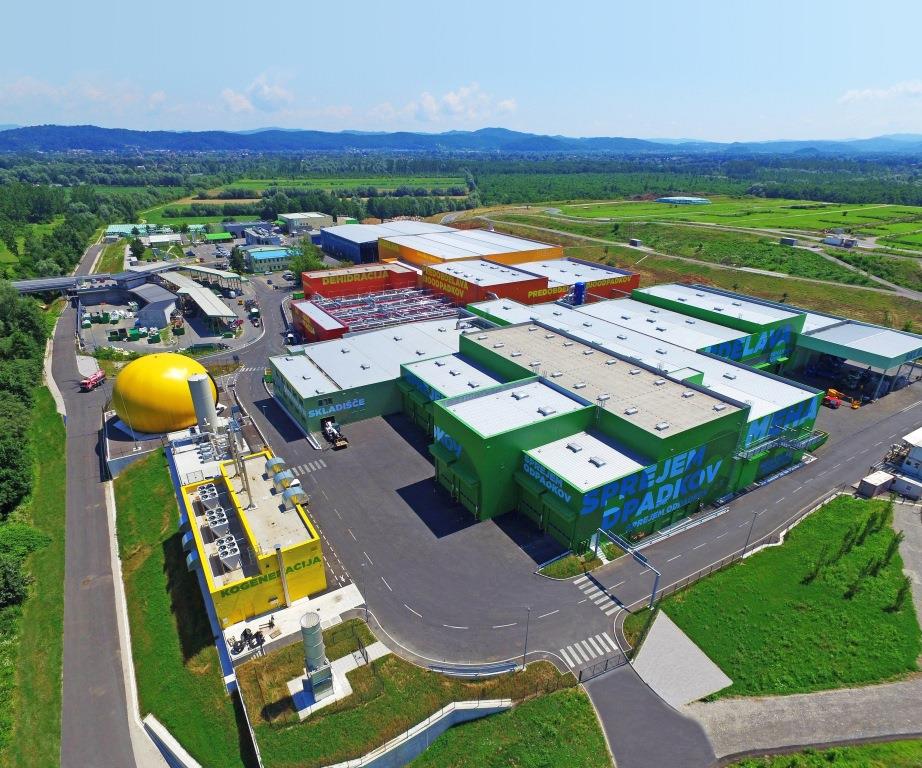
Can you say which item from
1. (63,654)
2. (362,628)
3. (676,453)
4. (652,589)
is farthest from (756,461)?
(63,654)

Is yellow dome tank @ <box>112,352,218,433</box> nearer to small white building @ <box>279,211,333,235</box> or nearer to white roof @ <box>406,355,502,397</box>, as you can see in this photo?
white roof @ <box>406,355,502,397</box>

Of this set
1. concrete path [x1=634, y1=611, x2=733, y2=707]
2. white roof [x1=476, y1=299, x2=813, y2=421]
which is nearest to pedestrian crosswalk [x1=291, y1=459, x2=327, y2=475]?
concrete path [x1=634, y1=611, x2=733, y2=707]

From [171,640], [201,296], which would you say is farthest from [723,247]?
[171,640]

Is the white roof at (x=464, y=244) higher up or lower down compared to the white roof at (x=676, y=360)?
higher up

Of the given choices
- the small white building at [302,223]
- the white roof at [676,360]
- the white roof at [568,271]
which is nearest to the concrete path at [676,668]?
the white roof at [676,360]

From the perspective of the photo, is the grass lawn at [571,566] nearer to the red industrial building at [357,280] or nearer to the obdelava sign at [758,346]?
the obdelava sign at [758,346]

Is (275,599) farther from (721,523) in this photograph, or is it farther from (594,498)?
(721,523)

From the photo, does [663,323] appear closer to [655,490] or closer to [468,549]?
[655,490]
